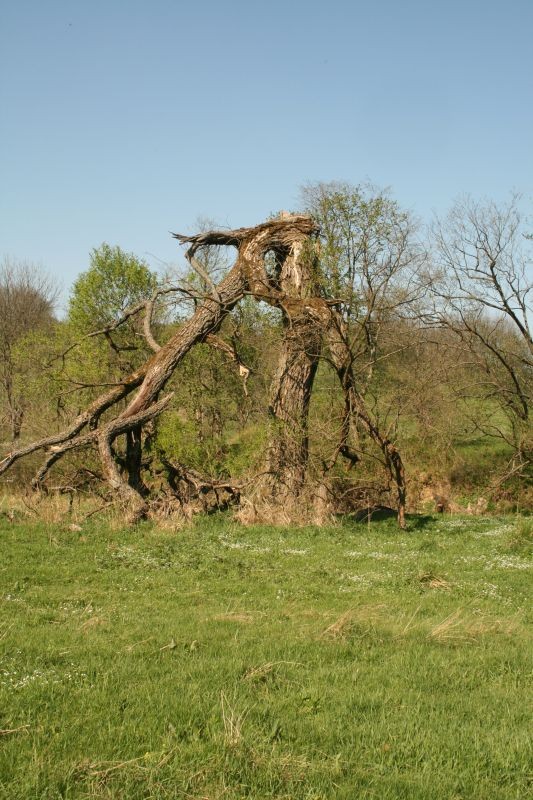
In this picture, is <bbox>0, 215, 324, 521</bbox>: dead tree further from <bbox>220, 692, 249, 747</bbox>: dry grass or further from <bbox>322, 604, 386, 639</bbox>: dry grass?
<bbox>220, 692, 249, 747</bbox>: dry grass

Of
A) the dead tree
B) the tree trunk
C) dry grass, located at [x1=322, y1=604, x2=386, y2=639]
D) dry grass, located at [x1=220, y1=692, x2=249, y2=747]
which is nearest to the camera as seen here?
dry grass, located at [x1=220, y1=692, x2=249, y2=747]

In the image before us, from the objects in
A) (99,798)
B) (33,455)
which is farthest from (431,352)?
(99,798)

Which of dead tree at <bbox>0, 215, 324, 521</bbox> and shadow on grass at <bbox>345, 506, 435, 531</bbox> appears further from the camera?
dead tree at <bbox>0, 215, 324, 521</bbox>

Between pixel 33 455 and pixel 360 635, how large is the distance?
1722cm

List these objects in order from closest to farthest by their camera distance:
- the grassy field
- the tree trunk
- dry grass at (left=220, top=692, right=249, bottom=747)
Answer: the grassy field → dry grass at (left=220, top=692, right=249, bottom=747) → the tree trunk

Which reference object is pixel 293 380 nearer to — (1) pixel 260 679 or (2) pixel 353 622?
(2) pixel 353 622

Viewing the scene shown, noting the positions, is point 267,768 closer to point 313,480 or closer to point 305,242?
point 313,480

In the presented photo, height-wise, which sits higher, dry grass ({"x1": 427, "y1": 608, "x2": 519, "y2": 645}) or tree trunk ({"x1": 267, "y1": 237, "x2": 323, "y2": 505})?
tree trunk ({"x1": 267, "y1": 237, "x2": 323, "y2": 505})

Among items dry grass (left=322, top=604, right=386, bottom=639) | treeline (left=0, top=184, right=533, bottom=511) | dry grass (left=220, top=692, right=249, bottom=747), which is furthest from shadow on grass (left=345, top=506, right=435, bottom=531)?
dry grass (left=220, top=692, right=249, bottom=747)

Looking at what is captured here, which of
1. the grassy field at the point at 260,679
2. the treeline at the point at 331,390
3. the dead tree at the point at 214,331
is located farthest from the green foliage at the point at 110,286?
the grassy field at the point at 260,679

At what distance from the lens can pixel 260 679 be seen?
6.75m

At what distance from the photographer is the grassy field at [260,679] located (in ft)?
16.4

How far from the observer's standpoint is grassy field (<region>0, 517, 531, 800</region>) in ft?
16.4

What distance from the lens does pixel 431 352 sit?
26.2 meters
